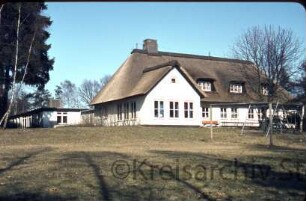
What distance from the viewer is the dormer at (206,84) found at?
4235 cm

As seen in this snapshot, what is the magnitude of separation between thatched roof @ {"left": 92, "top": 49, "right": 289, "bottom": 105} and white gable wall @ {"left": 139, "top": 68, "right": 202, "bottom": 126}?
542 mm

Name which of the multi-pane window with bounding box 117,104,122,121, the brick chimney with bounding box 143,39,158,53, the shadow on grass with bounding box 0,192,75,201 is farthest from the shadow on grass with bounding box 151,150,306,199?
the brick chimney with bounding box 143,39,158,53

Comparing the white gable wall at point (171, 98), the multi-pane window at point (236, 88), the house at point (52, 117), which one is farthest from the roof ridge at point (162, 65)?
the house at point (52, 117)

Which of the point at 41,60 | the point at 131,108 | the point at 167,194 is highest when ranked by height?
the point at 41,60

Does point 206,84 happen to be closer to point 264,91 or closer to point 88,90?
point 264,91

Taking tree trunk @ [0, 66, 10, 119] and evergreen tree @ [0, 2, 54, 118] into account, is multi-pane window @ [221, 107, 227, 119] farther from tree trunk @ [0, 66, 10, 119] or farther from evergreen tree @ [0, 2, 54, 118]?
tree trunk @ [0, 66, 10, 119]

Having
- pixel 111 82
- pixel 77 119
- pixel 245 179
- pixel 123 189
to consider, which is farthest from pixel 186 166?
pixel 77 119

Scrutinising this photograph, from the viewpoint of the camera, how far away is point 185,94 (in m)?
38.2

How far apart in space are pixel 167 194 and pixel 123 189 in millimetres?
825

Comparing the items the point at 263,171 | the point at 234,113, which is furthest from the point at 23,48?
the point at 263,171

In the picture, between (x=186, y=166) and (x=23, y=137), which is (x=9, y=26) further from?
(x=186, y=166)

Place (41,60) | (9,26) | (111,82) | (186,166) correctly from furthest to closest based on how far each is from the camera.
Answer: (111,82) → (41,60) → (9,26) → (186,166)

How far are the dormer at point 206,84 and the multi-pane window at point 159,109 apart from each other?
20.9 ft

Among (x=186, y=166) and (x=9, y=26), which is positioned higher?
(x=9, y=26)
